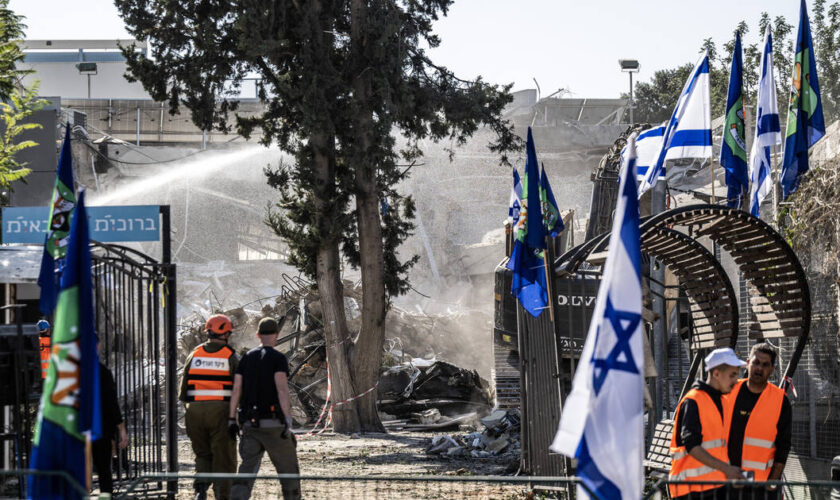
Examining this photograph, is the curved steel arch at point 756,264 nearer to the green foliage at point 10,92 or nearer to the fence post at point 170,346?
the fence post at point 170,346

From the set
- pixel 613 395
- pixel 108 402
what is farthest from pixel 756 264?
pixel 108 402

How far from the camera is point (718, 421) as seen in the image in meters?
6.90

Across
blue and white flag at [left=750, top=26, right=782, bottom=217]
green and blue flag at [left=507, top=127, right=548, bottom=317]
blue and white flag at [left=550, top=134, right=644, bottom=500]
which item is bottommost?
blue and white flag at [left=550, top=134, right=644, bottom=500]

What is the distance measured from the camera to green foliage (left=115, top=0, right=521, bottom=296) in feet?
66.7

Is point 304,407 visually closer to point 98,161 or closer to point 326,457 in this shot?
point 326,457

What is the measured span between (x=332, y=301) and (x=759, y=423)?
1565 centimetres

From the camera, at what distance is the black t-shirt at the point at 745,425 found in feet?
22.8

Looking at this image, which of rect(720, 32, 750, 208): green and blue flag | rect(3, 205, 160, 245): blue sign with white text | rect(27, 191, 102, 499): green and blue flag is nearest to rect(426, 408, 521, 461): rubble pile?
rect(720, 32, 750, 208): green and blue flag

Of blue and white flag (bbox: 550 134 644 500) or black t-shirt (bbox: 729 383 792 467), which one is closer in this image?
blue and white flag (bbox: 550 134 644 500)

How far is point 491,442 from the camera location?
54.4ft

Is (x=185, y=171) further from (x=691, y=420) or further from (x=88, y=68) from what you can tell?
(x=691, y=420)

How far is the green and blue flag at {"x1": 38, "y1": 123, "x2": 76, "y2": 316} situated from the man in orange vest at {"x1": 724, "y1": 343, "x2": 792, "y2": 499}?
6402mm

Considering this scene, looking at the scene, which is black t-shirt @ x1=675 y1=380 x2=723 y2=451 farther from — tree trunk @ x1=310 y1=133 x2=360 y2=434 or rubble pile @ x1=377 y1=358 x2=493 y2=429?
rubble pile @ x1=377 y1=358 x2=493 y2=429

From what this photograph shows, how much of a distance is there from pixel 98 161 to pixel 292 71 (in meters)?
30.6
